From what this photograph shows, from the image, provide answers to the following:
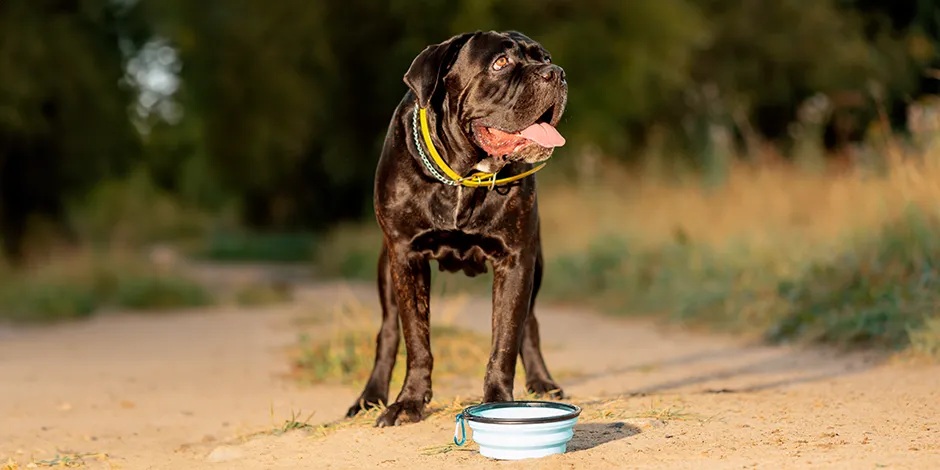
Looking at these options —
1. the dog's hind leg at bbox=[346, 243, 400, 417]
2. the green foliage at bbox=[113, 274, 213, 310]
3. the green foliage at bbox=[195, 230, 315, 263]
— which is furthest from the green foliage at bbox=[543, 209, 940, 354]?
the green foliage at bbox=[195, 230, 315, 263]

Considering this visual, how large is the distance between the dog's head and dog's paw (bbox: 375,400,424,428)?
3.49ft

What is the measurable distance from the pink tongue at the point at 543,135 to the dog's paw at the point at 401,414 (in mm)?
1199

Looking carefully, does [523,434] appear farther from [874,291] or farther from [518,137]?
[874,291]

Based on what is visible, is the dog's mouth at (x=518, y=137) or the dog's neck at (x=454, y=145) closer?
the dog's mouth at (x=518, y=137)

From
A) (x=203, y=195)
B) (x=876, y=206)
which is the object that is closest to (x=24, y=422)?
(x=876, y=206)

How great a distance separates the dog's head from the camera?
15.2ft

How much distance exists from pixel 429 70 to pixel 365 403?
1596mm

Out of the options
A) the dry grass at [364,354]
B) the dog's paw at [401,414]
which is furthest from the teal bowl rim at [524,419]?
the dry grass at [364,354]

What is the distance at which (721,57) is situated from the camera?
22688mm

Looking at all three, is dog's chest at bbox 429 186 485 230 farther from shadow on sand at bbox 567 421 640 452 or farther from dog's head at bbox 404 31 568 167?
shadow on sand at bbox 567 421 640 452

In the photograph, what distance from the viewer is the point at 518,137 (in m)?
4.68

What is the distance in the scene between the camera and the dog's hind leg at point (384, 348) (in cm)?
543

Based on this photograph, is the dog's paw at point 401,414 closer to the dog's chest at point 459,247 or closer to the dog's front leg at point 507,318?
the dog's front leg at point 507,318

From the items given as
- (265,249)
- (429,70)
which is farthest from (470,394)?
(265,249)
